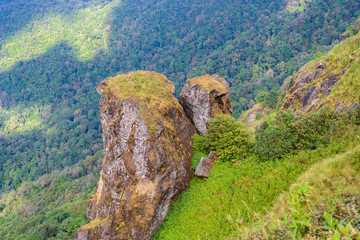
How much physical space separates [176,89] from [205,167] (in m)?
112

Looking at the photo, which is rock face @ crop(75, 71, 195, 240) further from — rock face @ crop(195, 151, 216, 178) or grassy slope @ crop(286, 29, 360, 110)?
grassy slope @ crop(286, 29, 360, 110)

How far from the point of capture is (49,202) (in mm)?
73625

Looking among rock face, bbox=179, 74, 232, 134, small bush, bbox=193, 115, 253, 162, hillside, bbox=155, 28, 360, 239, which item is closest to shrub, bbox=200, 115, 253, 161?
small bush, bbox=193, 115, 253, 162

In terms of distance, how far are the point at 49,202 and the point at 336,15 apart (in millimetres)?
148679

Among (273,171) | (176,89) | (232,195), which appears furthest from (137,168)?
(176,89)

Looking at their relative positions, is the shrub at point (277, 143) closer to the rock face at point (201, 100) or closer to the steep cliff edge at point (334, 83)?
the steep cliff edge at point (334, 83)

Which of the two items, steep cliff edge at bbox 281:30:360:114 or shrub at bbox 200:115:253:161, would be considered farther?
shrub at bbox 200:115:253:161

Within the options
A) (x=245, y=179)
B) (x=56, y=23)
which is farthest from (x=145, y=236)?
(x=56, y=23)

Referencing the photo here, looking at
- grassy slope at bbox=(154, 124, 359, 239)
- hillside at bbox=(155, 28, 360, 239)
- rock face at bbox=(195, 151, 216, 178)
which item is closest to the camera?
hillside at bbox=(155, 28, 360, 239)

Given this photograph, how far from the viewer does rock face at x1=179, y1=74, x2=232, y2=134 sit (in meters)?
17.6

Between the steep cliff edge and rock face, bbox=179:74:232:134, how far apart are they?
7.53 metres

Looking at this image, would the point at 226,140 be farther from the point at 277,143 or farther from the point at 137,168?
the point at 137,168

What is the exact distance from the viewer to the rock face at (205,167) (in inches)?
575

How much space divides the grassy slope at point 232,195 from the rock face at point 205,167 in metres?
0.39
